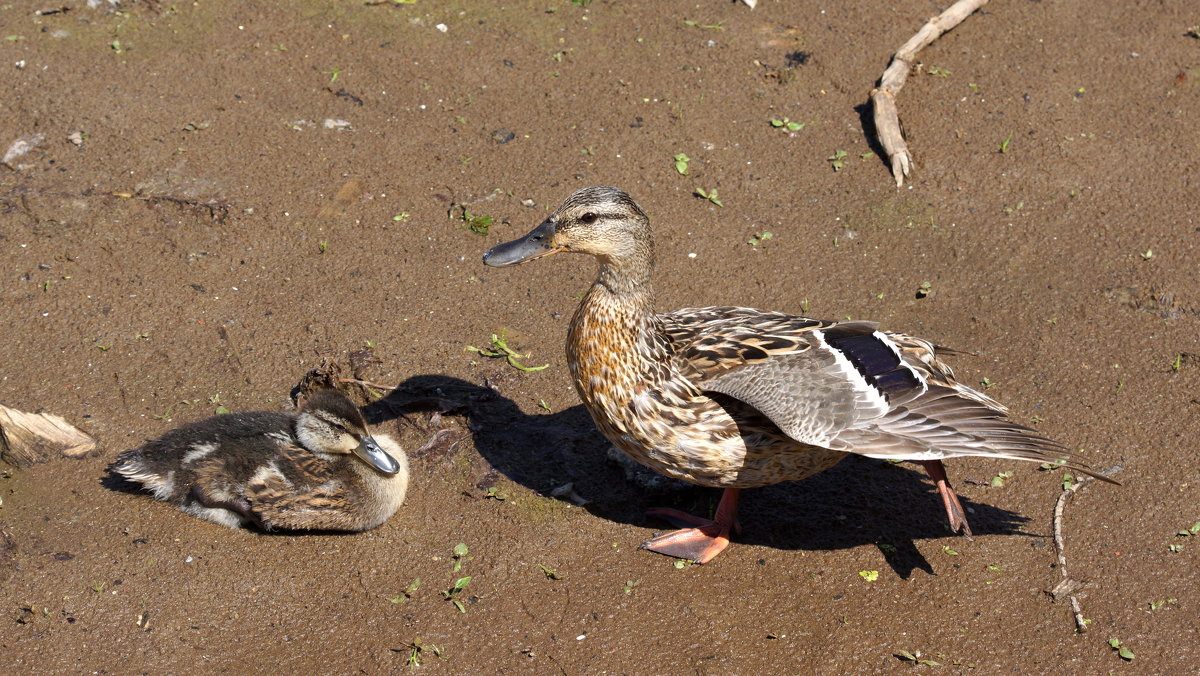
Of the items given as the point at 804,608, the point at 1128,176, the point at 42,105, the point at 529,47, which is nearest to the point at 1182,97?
the point at 1128,176

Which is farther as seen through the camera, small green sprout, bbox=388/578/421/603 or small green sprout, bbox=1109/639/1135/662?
small green sprout, bbox=388/578/421/603

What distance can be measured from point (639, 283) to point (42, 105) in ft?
17.8

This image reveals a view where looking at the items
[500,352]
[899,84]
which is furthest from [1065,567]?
[899,84]

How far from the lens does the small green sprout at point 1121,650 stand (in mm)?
4633

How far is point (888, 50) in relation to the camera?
28.5ft

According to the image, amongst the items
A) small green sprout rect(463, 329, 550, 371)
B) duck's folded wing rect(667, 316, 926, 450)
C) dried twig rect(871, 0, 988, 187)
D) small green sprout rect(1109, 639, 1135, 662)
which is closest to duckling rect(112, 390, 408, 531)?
small green sprout rect(463, 329, 550, 371)

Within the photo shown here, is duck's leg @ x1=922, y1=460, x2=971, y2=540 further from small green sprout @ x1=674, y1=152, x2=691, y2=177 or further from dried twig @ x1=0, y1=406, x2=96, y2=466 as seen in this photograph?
dried twig @ x1=0, y1=406, x2=96, y2=466

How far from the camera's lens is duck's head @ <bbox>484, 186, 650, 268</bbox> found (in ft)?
15.8

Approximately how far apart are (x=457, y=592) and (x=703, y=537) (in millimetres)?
1315

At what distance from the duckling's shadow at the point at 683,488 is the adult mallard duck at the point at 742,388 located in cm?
53

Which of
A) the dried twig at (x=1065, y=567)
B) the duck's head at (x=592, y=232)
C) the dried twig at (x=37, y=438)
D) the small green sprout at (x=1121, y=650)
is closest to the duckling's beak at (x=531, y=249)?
the duck's head at (x=592, y=232)

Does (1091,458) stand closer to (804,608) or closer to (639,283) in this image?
(804,608)

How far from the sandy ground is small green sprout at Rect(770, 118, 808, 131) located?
0.09m

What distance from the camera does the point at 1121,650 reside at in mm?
4664
